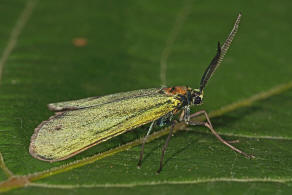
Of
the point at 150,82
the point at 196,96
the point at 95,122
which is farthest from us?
the point at 150,82

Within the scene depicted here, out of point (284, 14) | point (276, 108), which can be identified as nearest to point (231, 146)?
point (276, 108)

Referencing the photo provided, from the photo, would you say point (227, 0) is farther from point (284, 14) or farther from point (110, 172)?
point (110, 172)

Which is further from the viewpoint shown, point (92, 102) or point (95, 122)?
point (92, 102)

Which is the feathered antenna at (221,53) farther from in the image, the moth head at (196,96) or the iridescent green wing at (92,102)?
the iridescent green wing at (92,102)

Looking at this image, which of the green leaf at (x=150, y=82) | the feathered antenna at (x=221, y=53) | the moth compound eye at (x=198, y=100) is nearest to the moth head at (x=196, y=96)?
the moth compound eye at (x=198, y=100)

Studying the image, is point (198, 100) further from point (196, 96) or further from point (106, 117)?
point (106, 117)

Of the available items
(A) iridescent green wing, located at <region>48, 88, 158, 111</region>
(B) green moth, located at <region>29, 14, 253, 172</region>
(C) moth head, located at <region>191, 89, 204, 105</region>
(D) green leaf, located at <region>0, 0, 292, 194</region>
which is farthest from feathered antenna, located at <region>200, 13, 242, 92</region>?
(D) green leaf, located at <region>0, 0, 292, 194</region>

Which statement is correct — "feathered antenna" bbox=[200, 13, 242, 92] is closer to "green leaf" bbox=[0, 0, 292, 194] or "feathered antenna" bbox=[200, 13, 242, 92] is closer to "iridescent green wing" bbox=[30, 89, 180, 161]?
"iridescent green wing" bbox=[30, 89, 180, 161]

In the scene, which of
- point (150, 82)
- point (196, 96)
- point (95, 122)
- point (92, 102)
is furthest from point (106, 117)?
point (150, 82)
